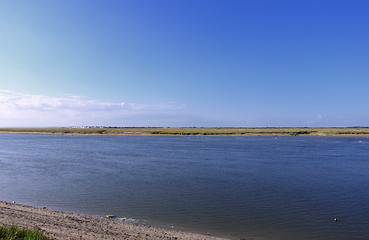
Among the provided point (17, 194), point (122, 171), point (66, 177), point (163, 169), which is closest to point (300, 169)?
point (163, 169)

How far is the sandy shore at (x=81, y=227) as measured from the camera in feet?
31.3

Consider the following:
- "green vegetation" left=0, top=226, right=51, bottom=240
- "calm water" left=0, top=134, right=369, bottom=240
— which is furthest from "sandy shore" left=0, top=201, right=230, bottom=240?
"green vegetation" left=0, top=226, right=51, bottom=240

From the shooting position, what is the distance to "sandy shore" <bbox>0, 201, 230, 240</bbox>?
9531mm

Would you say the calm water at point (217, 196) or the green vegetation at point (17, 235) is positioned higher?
the green vegetation at point (17, 235)

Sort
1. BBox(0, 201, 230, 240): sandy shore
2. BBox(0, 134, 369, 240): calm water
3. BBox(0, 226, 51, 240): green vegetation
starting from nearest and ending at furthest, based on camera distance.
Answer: BBox(0, 226, 51, 240): green vegetation < BBox(0, 201, 230, 240): sandy shore < BBox(0, 134, 369, 240): calm water

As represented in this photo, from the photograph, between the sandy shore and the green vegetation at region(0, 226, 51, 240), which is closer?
A: the green vegetation at region(0, 226, 51, 240)

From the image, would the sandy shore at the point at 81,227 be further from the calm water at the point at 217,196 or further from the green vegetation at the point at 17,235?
the green vegetation at the point at 17,235

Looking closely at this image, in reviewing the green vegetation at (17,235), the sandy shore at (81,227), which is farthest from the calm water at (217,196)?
the green vegetation at (17,235)

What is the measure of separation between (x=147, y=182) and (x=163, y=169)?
6044mm

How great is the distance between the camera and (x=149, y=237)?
32.1 feet

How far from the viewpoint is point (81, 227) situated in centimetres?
1040

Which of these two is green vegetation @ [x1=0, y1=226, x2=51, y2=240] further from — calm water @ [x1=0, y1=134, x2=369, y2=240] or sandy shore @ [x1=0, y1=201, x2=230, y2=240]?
calm water @ [x1=0, y1=134, x2=369, y2=240]

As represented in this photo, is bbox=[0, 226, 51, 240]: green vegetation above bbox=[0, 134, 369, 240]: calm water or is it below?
above

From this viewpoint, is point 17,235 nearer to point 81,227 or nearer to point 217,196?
point 81,227
